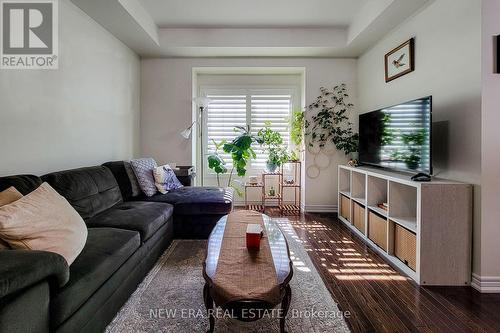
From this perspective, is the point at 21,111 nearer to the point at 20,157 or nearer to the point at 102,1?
the point at 20,157

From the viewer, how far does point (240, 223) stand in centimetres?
230

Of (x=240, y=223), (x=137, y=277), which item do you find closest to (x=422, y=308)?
(x=240, y=223)

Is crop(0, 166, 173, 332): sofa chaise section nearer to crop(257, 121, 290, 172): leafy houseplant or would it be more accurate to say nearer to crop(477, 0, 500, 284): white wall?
crop(257, 121, 290, 172): leafy houseplant

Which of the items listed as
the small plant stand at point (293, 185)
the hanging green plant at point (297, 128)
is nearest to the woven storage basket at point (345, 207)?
the small plant stand at point (293, 185)

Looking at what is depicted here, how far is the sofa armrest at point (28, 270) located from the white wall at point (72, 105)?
1356 mm

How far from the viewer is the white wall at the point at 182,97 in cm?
457

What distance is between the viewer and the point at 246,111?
505 centimetres

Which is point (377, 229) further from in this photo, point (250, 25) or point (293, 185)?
point (250, 25)

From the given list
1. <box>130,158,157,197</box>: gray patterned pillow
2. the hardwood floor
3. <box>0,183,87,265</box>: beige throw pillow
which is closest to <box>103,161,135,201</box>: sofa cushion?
<box>130,158,157,197</box>: gray patterned pillow

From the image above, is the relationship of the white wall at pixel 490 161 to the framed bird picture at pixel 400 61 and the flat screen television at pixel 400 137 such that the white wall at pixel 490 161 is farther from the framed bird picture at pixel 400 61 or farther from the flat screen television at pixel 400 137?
the framed bird picture at pixel 400 61

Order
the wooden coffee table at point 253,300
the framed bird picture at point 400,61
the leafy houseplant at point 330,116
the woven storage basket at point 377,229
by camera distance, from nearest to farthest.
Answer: the wooden coffee table at point 253,300 < the woven storage basket at point 377,229 < the framed bird picture at point 400,61 < the leafy houseplant at point 330,116

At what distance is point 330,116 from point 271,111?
106 cm

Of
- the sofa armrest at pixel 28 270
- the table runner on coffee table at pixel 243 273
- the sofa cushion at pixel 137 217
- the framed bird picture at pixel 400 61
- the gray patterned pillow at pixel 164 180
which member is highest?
the framed bird picture at pixel 400 61

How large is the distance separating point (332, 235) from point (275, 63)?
9.23ft
